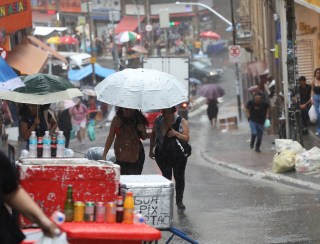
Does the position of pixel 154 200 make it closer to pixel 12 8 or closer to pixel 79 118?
pixel 12 8

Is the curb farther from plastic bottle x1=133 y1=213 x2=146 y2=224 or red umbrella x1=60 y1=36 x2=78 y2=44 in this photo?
red umbrella x1=60 y1=36 x2=78 y2=44

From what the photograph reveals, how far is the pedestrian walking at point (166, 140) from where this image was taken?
12.5 metres

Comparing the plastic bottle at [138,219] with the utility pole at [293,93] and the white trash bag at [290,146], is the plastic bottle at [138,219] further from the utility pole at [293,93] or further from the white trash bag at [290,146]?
the utility pole at [293,93]

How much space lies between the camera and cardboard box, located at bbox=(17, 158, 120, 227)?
7906 mm

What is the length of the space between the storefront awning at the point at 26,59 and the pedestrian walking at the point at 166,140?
14.4 metres

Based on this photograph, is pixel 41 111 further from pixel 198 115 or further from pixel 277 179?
pixel 198 115

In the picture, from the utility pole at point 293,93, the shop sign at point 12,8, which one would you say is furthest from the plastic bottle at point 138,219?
the shop sign at point 12,8

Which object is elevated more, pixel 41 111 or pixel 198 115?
pixel 41 111

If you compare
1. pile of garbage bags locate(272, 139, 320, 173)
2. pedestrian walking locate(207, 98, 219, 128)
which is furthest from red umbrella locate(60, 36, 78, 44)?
pile of garbage bags locate(272, 139, 320, 173)

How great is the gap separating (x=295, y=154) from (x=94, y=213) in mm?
12247

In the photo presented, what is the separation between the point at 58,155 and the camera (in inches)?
370

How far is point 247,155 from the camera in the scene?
79.7 ft

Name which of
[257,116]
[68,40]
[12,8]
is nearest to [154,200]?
[257,116]

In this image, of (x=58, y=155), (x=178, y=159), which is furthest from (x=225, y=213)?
(x=58, y=155)
